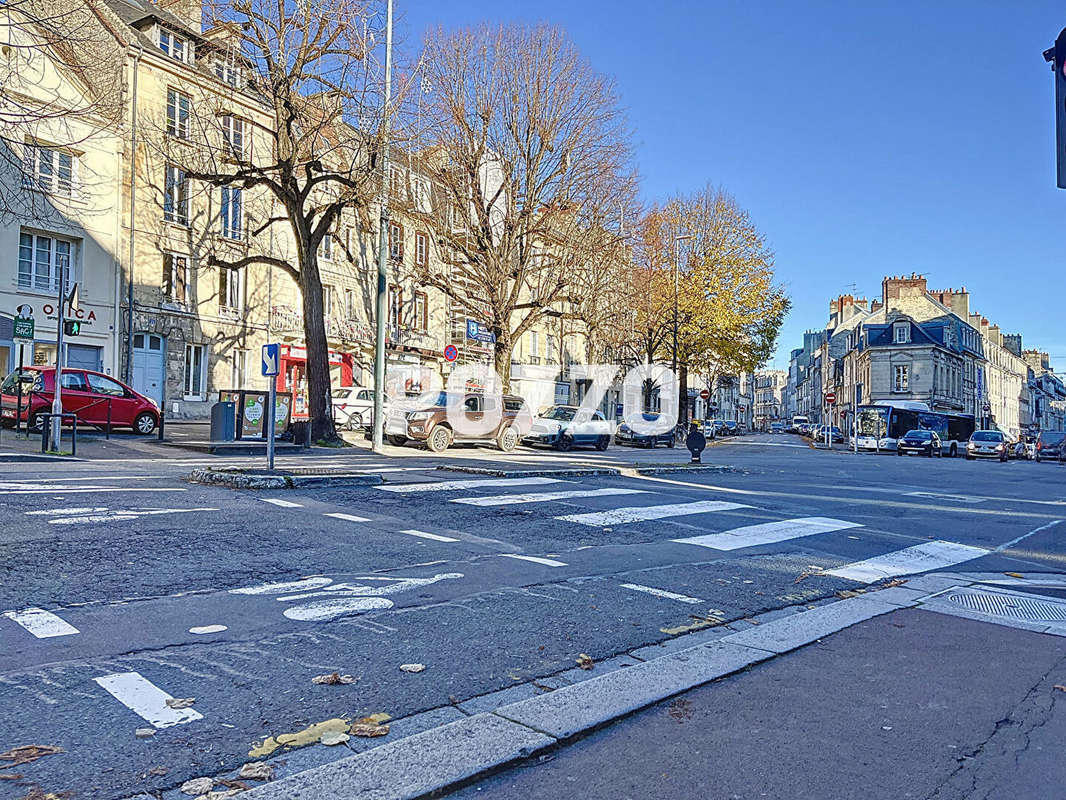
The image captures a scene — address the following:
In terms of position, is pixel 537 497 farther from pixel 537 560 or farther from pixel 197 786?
pixel 197 786

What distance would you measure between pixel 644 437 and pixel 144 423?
2075 cm

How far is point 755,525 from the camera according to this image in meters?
9.95

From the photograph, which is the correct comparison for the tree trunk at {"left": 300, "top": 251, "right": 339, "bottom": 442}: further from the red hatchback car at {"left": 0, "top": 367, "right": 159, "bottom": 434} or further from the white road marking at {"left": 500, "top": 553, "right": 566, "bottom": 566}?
the white road marking at {"left": 500, "top": 553, "right": 566, "bottom": 566}

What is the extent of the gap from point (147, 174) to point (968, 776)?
32.1 m

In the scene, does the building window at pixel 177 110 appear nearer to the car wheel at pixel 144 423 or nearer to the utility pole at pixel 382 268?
the utility pole at pixel 382 268

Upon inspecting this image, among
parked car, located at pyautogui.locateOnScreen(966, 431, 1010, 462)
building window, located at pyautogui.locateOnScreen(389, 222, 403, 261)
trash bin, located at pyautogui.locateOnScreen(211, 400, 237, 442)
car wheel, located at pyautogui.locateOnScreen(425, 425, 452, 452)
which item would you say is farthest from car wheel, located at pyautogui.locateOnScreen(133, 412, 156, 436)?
parked car, located at pyautogui.locateOnScreen(966, 431, 1010, 462)

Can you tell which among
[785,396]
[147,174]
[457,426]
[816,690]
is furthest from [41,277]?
[785,396]

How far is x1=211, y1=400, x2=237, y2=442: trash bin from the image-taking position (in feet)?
63.6

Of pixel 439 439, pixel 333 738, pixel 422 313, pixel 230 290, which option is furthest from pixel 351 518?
pixel 422 313

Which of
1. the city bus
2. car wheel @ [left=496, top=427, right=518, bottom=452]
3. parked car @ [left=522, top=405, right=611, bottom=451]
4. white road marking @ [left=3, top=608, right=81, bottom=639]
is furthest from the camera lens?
the city bus

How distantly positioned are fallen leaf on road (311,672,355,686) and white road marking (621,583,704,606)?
279 cm

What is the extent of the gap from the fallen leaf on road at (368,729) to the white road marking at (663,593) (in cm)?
306

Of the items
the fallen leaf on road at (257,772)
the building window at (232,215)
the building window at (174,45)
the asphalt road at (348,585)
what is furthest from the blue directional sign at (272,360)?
the building window at (174,45)

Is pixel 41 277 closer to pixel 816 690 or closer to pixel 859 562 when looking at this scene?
pixel 859 562
